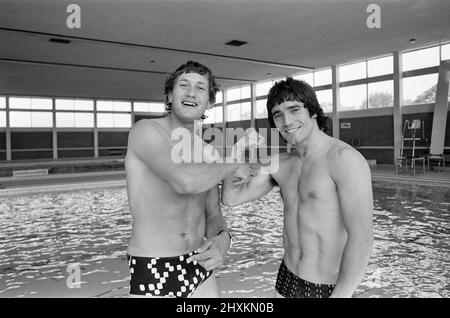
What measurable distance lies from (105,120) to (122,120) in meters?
1.26

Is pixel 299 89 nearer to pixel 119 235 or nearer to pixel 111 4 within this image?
pixel 119 235

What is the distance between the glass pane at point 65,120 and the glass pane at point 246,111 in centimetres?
1161

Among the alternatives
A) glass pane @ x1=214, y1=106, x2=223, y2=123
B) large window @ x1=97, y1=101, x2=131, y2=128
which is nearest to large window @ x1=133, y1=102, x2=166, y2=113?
large window @ x1=97, y1=101, x2=131, y2=128

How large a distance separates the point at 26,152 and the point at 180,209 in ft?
84.1

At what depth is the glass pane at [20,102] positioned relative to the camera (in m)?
23.5

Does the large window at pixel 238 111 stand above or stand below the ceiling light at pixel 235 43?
below

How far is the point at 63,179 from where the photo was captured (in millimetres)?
12484

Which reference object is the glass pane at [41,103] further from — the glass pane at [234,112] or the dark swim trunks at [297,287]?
the dark swim trunks at [297,287]

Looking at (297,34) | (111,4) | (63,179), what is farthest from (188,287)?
(63,179)

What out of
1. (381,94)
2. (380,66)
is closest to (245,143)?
(380,66)

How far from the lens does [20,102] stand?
23.8 metres

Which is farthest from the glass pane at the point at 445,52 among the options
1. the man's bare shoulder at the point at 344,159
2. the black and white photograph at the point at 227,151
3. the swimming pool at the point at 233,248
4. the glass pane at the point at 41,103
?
the glass pane at the point at 41,103

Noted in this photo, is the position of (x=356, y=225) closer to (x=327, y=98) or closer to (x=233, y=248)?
(x=233, y=248)

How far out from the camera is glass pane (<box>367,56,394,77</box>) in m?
15.3
